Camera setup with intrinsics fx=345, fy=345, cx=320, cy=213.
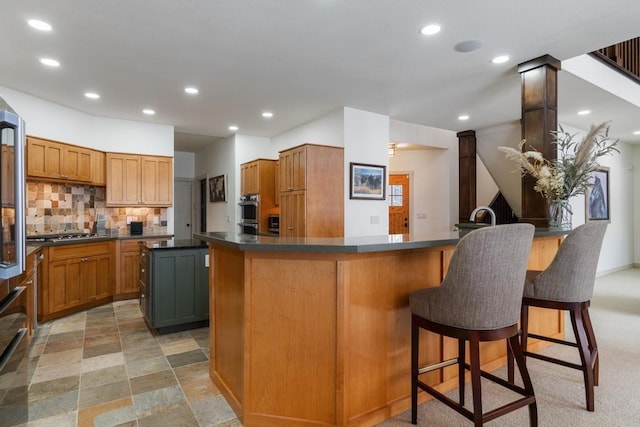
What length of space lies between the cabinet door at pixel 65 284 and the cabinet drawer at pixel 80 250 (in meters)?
0.07

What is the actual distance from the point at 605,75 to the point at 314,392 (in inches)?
197

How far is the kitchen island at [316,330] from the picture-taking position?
1.85 m

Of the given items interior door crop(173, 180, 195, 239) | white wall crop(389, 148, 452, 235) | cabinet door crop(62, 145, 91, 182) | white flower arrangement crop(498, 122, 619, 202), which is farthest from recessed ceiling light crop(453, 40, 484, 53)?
interior door crop(173, 180, 195, 239)

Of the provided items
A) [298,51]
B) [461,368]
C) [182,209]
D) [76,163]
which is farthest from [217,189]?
[461,368]

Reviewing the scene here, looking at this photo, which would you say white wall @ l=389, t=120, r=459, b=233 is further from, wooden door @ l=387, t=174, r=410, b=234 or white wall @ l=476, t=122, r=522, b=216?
white wall @ l=476, t=122, r=522, b=216

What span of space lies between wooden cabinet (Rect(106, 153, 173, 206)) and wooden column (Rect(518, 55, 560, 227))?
512 cm

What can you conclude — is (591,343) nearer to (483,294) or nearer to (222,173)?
(483,294)

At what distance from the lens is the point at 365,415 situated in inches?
76.7

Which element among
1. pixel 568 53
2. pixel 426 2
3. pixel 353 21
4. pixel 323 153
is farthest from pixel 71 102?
pixel 568 53

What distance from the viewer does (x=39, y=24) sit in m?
2.70

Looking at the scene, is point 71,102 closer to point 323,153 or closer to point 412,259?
point 323,153

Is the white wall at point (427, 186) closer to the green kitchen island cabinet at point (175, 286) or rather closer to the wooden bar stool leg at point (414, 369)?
the green kitchen island cabinet at point (175, 286)

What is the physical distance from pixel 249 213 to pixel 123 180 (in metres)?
2.05

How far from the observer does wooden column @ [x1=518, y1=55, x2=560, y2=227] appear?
335cm
